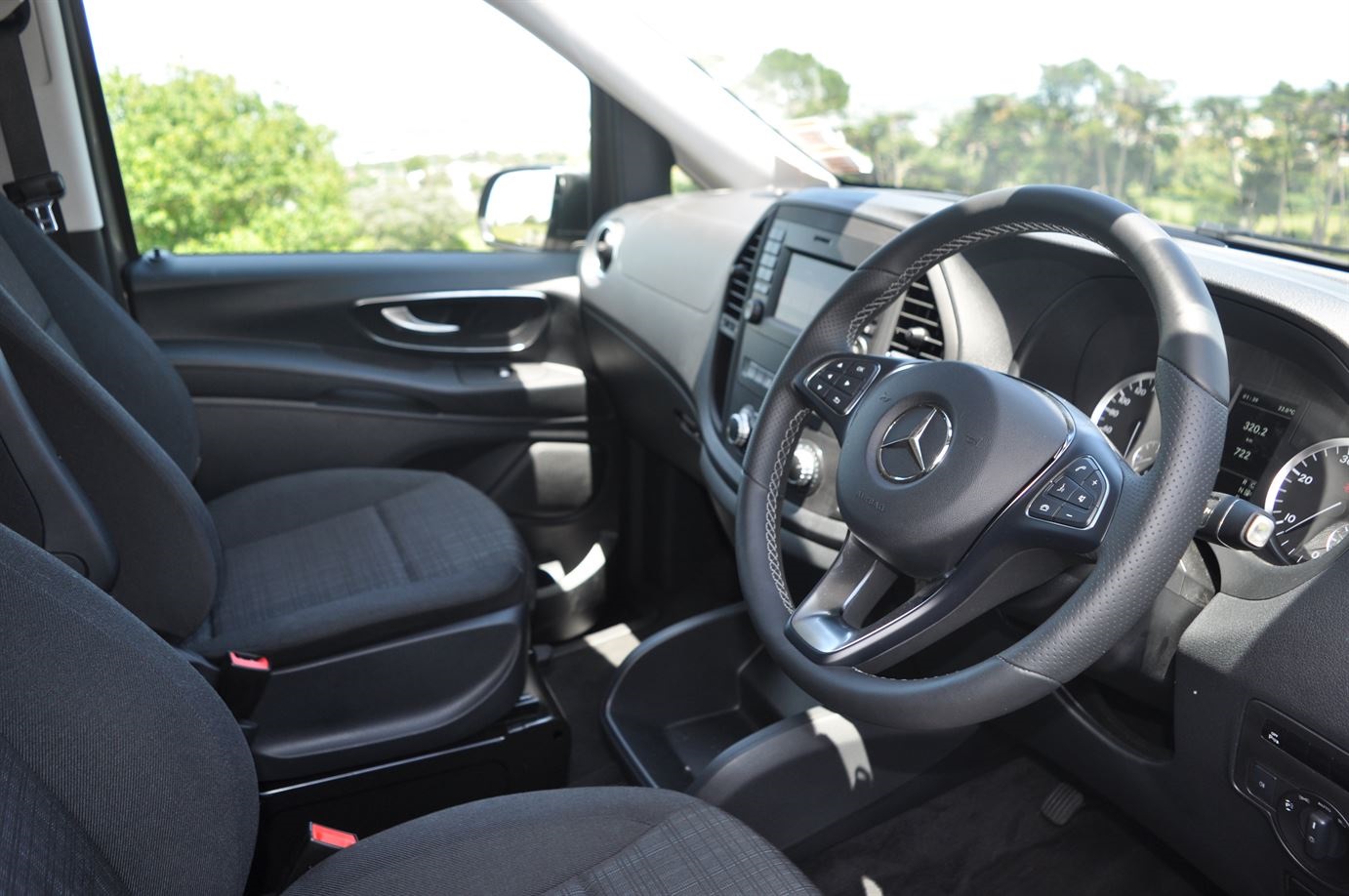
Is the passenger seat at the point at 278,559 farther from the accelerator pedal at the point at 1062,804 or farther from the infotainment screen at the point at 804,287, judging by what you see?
the accelerator pedal at the point at 1062,804

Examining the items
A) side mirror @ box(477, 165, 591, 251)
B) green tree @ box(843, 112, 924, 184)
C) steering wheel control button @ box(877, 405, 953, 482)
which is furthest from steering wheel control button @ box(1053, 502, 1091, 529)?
side mirror @ box(477, 165, 591, 251)

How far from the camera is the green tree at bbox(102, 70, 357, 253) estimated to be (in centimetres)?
Answer: 240

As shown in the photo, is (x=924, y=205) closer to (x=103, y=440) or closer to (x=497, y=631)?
(x=497, y=631)

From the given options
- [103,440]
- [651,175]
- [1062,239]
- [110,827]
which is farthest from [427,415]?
[110,827]

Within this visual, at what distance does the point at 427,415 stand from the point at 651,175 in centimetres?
70

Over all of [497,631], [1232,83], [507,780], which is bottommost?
[507,780]

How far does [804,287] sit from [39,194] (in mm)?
1423

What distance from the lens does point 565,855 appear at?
3.40ft

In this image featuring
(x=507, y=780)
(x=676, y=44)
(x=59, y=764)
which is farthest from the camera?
(x=676, y=44)

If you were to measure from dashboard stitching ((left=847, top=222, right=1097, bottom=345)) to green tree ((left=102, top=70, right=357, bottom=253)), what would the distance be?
1.59 meters

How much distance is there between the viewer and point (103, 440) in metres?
1.30

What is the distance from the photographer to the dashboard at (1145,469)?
96cm

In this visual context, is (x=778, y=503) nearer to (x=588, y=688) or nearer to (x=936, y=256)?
(x=936, y=256)

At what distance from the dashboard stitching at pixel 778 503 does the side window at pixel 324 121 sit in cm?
125
